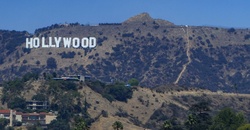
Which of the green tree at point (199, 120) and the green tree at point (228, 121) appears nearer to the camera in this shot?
the green tree at point (199, 120)

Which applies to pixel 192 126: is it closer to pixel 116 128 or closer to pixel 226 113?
pixel 226 113

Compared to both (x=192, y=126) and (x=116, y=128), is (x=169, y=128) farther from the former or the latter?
(x=116, y=128)

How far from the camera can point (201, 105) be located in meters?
186

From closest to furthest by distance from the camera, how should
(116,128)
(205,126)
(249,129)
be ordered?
(249,129) < (205,126) < (116,128)

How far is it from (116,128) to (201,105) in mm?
22783

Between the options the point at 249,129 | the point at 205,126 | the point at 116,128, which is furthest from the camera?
the point at 116,128

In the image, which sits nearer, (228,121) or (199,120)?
(199,120)

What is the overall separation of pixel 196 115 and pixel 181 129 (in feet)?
16.3

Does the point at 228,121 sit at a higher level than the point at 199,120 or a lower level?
lower

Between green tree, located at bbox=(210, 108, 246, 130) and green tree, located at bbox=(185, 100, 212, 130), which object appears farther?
green tree, located at bbox=(210, 108, 246, 130)

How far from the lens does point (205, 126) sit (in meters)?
180

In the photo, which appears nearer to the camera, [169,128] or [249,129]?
[249,129]

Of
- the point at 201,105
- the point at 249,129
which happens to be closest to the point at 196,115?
the point at 201,105

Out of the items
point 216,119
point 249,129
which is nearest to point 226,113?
point 216,119
